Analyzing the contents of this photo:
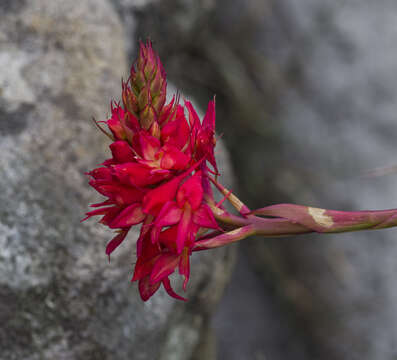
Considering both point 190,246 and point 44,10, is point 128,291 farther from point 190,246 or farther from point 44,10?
point 44,10

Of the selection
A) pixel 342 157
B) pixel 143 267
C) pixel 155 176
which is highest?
pixel 342 157

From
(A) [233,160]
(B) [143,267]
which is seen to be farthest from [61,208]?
(A) [233,160]

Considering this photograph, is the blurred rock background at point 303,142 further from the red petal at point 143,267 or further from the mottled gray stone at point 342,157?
the red petal at point 143,267

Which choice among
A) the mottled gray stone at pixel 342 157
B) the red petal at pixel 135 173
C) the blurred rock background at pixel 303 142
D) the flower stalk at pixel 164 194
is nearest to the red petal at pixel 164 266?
the flower stalk at pixel 164 194

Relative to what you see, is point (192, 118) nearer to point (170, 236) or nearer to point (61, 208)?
point (170, 236)

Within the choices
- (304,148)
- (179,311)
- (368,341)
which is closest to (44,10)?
(179,311)

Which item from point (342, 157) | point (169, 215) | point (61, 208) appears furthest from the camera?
point (342, 157)

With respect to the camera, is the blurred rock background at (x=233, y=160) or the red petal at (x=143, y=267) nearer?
the red petal at (x=143, y=267)
